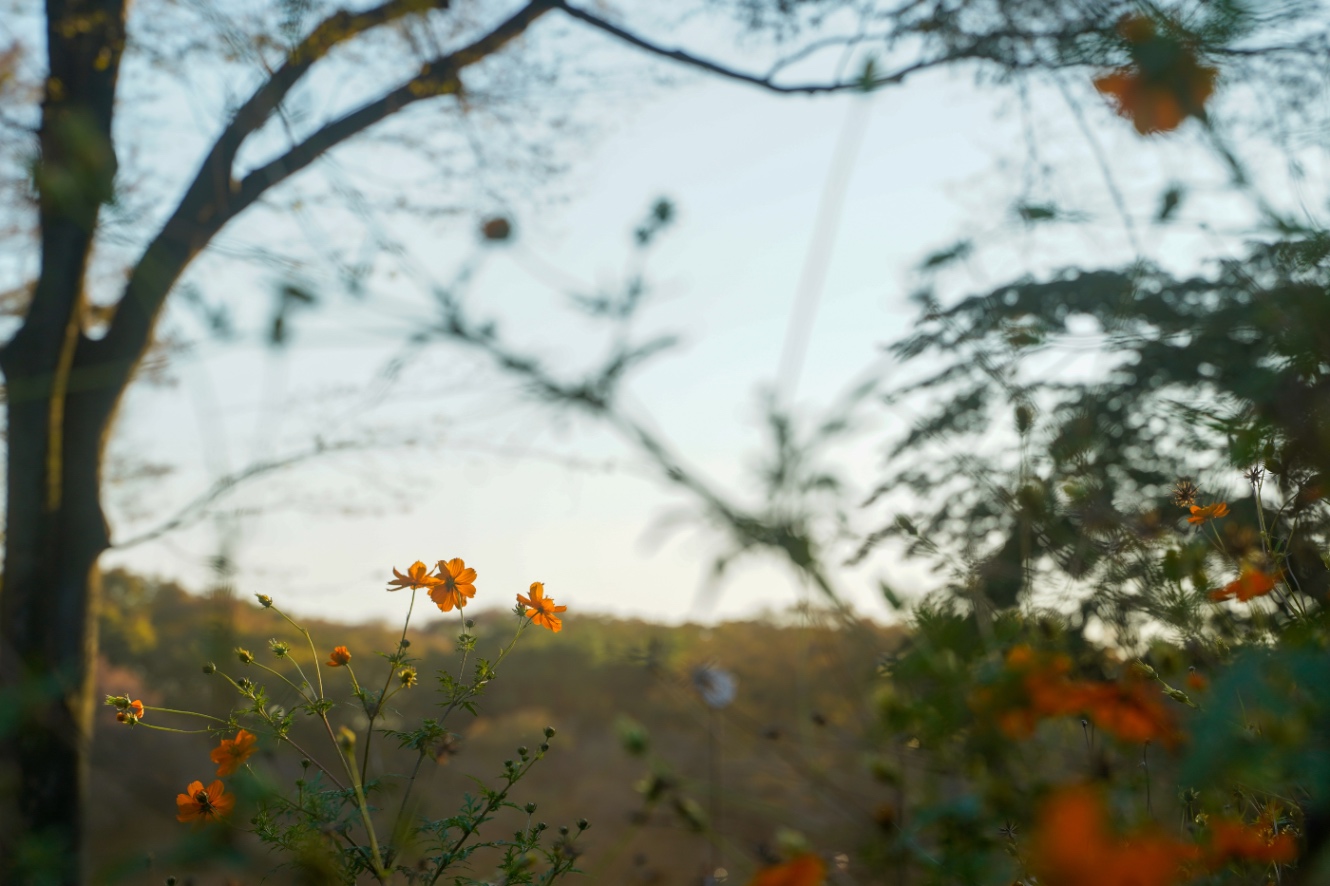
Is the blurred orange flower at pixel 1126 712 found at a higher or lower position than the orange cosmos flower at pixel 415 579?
lower

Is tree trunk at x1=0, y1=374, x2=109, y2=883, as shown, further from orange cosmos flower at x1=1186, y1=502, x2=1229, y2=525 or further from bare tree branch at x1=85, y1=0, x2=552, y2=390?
orange cosmos flower at x1=1186, y1=502, x2=1229, y2=525

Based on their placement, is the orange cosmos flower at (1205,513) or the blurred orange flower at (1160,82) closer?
the blurred orange flower at (1160,82)

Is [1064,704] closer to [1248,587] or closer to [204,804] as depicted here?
[1248,587]

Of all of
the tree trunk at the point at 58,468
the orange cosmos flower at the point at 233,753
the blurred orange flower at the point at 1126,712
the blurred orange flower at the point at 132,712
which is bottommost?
the blurred orange flower at the point at 1126,712

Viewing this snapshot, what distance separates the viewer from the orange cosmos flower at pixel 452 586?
978mm

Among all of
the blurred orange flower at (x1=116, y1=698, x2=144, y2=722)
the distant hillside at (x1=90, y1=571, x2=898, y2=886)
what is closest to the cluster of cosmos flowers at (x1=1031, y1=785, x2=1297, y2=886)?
the blurred orange flower at (x1=116, y1=698, x2=144, y2=722)

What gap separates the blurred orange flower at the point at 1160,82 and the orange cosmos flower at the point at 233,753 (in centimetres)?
94

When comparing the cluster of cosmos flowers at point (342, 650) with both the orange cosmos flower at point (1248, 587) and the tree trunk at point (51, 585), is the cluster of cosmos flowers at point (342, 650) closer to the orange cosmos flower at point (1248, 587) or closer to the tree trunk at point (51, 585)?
the orange cosmos flower at point (1248, 587)

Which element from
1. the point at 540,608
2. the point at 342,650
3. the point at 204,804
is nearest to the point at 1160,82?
the point at 540,608

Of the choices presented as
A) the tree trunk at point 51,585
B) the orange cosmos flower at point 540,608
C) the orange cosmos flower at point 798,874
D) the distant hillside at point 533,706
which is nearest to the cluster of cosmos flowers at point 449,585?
the orange cosmos flower at point 540,608

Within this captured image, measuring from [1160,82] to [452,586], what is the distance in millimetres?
778

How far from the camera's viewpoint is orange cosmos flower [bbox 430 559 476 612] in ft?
3.21

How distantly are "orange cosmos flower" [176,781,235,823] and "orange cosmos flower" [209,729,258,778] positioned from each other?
3cm

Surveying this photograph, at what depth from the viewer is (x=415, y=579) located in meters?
0.98
